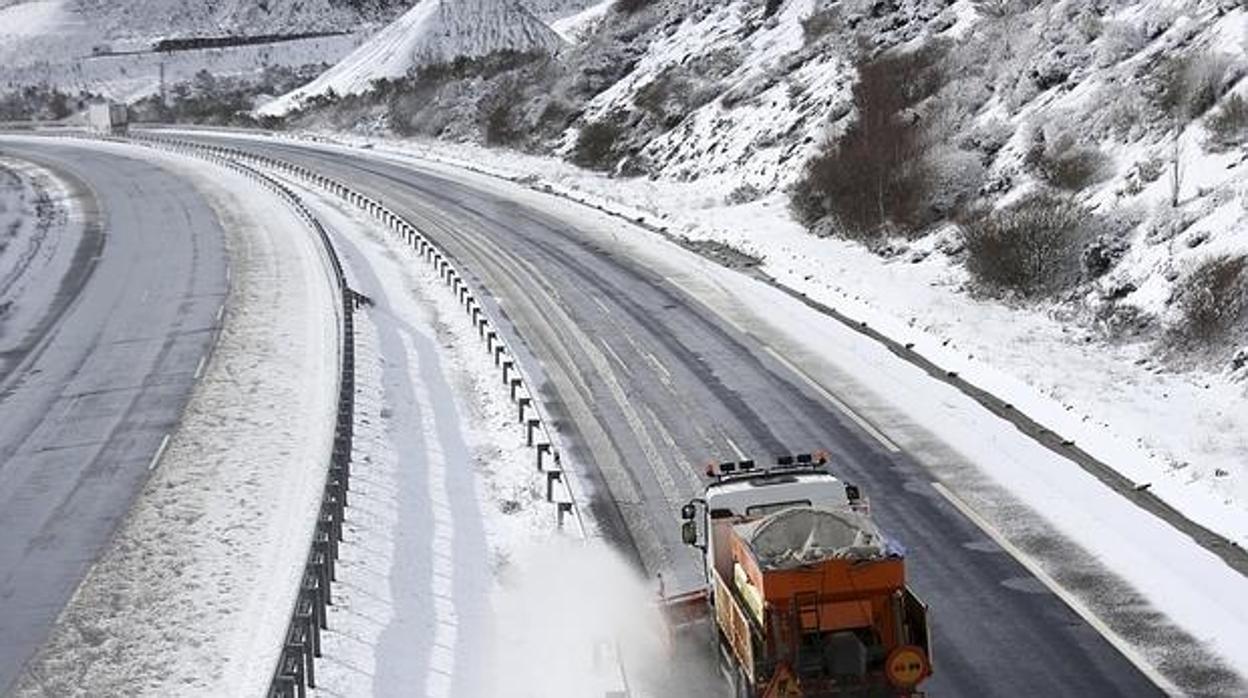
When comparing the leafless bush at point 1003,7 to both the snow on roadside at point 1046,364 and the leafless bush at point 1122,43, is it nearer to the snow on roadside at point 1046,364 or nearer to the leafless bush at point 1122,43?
the leafless bush at point 1122,43

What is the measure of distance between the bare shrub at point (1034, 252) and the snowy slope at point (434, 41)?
99.5 meters

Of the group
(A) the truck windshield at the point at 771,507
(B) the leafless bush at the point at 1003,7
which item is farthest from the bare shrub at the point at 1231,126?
(A) the truck windshield at the point at 771,507

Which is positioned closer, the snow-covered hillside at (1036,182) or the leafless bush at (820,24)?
the snow-covered hillside at (1036,182)

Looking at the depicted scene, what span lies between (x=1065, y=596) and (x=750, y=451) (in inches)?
316

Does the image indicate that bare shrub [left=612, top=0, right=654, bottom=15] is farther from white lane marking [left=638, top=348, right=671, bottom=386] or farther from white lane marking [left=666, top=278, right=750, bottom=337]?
white lane marking [left=638, top=348, right=671, bottom=386]

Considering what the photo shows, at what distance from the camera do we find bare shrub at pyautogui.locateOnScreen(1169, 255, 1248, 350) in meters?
27.5

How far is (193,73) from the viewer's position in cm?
17625

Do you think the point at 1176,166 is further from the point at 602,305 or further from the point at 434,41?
the point at 434,41

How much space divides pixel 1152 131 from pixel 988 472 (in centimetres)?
2031

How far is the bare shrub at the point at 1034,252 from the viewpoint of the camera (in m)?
34.1

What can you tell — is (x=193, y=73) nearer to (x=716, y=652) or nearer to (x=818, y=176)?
(x=818, y=176)

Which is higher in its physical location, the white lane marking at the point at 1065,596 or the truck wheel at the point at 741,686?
the truck wheel at the point at 741,686

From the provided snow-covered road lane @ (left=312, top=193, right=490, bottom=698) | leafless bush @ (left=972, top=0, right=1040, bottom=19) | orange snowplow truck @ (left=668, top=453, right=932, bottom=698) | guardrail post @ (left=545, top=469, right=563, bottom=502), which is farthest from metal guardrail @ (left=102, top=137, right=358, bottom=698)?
leafless bush @ (left=972, top=0, right=1040, bottom=19)

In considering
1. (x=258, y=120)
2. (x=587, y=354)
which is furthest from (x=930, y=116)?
(x=258, y=120)
